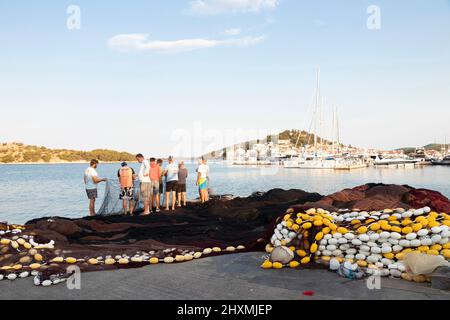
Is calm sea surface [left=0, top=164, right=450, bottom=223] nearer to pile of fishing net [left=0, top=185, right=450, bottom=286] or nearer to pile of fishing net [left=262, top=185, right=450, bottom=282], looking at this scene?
pile of fishing net [left=0, top=185, right=450, bottom=286]

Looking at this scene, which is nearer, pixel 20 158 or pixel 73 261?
pixel 73 261

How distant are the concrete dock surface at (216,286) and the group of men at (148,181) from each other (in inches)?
251

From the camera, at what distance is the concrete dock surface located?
4578 mm

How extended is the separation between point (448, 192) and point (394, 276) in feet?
130

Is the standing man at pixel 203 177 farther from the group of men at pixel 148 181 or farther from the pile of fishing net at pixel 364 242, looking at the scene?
the pile of fishing net at pixel 364 242

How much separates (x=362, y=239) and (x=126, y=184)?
26.8 ft

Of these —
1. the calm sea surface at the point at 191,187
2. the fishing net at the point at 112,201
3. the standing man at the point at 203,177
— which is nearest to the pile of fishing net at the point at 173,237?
the fishing net at the point at 112,201

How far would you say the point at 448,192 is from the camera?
3991cm

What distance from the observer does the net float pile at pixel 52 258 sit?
18.1 ft

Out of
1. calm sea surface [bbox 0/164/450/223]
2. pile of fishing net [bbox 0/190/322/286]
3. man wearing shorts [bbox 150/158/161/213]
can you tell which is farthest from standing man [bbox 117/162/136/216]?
calm sea surface [bbox 0/164/450/223]

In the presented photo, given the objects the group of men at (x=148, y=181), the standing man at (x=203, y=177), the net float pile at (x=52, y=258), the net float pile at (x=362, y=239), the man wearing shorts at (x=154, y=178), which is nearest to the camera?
the net float pile at (x=362, y=239)

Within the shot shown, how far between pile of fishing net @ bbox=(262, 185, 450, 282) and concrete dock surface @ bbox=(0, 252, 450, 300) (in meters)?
0.21
